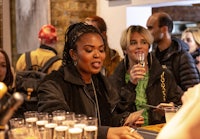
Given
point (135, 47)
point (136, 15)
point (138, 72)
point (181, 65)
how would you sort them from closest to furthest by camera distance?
point (138, 72), point (135, 47), point (181, 65), point (136, 15)

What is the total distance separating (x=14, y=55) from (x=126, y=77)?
3296 millimetres

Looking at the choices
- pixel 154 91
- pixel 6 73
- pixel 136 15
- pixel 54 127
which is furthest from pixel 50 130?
pixel 136 15

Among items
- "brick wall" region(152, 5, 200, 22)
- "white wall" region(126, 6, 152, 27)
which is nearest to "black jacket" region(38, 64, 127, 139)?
"white wall" region(126, 6, 152, 27)

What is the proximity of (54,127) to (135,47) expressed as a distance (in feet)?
5.10

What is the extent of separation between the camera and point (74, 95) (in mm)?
2053

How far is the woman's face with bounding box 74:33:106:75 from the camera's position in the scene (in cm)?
209

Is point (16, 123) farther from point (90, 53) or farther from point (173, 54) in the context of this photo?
point (173, 54)

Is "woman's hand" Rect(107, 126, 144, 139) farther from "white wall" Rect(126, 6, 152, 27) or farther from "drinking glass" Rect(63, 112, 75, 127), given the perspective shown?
"white wall" Rect(126, 6, 152, 27)

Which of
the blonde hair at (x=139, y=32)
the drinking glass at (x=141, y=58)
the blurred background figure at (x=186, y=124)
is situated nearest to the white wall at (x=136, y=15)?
the blonde hair at (x=139, y=32)

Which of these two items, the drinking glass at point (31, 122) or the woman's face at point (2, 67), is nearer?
the drinking glass at point (31, 122)

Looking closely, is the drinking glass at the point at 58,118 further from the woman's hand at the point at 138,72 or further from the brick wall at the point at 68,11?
the brick wall at the point at 68,11

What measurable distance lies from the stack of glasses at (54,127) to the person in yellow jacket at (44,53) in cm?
234

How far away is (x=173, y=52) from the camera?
3424mm

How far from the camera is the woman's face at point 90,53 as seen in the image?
209cm
